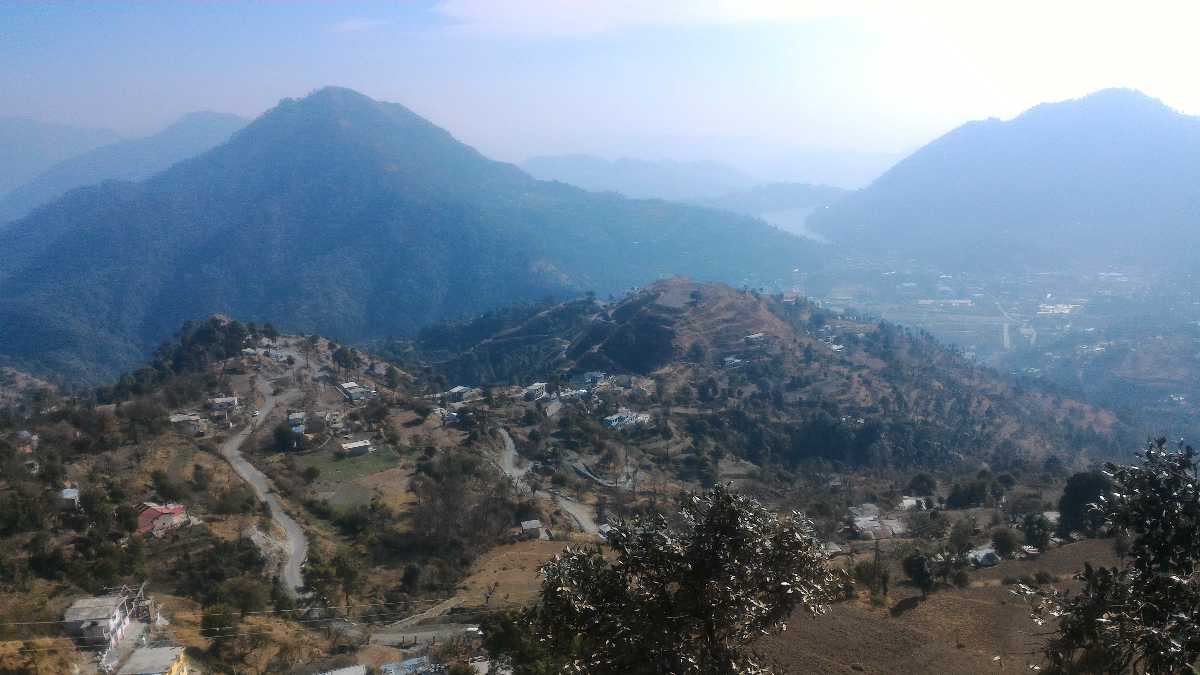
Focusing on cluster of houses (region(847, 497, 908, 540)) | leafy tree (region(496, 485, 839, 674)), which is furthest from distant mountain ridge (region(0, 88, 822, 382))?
leafy tree (region(496, 485, 839, 674))

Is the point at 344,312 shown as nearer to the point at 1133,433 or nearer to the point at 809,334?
the point at 809,334

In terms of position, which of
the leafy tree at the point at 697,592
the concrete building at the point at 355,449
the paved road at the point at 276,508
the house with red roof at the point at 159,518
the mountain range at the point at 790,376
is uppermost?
the leafy tree at the point at 697,592

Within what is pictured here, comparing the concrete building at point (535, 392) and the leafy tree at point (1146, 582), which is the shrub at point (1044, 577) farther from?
the concrete building at point (535, 392)

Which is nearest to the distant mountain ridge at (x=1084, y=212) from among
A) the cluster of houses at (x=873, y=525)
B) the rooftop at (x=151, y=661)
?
the cluster of houses at (x=873, y=525)

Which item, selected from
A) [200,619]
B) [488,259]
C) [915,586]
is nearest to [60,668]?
[200,619]

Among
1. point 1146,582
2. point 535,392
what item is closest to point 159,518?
point 1146,582

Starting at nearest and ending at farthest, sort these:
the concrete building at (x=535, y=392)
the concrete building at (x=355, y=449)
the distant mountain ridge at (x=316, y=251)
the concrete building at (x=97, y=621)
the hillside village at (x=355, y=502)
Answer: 1. the concrete building at (x=97, y=621)
2. the hillside village at (x=355, y=502)
3. the concrete building at (x=355, y=449)
4. the concrete building at (x=535, y=392)
5. the distant mountain ridge at (x=316, y=251)

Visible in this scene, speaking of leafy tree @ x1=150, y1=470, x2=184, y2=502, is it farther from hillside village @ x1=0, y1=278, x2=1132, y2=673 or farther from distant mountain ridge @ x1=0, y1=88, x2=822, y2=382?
distant mountain ridge @ x1=0, y1=88, x2=822, y2=382

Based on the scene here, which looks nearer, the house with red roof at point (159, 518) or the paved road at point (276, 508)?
the house with red roof at point (159, 518)
